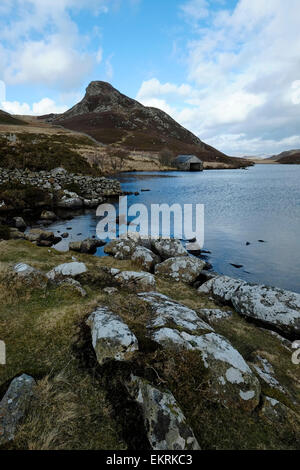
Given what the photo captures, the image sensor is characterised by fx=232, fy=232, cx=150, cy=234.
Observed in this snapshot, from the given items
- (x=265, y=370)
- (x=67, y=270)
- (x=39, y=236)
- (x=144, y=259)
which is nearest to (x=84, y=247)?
(x=39, y=236)

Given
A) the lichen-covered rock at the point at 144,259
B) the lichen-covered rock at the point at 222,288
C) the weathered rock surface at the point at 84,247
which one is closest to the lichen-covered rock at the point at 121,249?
the lichen-covered rock at the point at 144,259

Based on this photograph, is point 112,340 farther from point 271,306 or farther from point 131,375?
point 271,306

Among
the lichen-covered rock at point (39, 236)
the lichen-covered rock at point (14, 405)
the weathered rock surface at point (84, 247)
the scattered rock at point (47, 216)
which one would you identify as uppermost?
the scattered rock at point (47, 216)

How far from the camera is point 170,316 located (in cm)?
741

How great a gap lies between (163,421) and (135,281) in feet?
23.8

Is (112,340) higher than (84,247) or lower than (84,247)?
higher

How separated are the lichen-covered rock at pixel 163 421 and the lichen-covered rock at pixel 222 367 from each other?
47.7 inches

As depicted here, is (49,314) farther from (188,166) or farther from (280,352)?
(188,166)

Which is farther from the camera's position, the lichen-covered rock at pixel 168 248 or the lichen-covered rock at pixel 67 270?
the lichen-covered rock at pixel 168 248

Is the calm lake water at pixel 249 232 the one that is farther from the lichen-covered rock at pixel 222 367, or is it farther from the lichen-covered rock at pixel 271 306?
the lichen-covered rock at pixel 222 367

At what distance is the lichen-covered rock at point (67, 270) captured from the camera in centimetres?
1021

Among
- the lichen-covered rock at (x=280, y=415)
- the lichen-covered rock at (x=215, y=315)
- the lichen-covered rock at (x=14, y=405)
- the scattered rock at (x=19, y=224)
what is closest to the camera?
the lichen-covered rock at (x=14, y=405)

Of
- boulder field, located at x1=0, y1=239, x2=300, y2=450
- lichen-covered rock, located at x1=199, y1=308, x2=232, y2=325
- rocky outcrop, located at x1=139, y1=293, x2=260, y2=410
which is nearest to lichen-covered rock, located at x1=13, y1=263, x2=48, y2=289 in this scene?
boulder field, located at x1=0, y1=239, x2=300, y2=450

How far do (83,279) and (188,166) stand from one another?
117746mm
